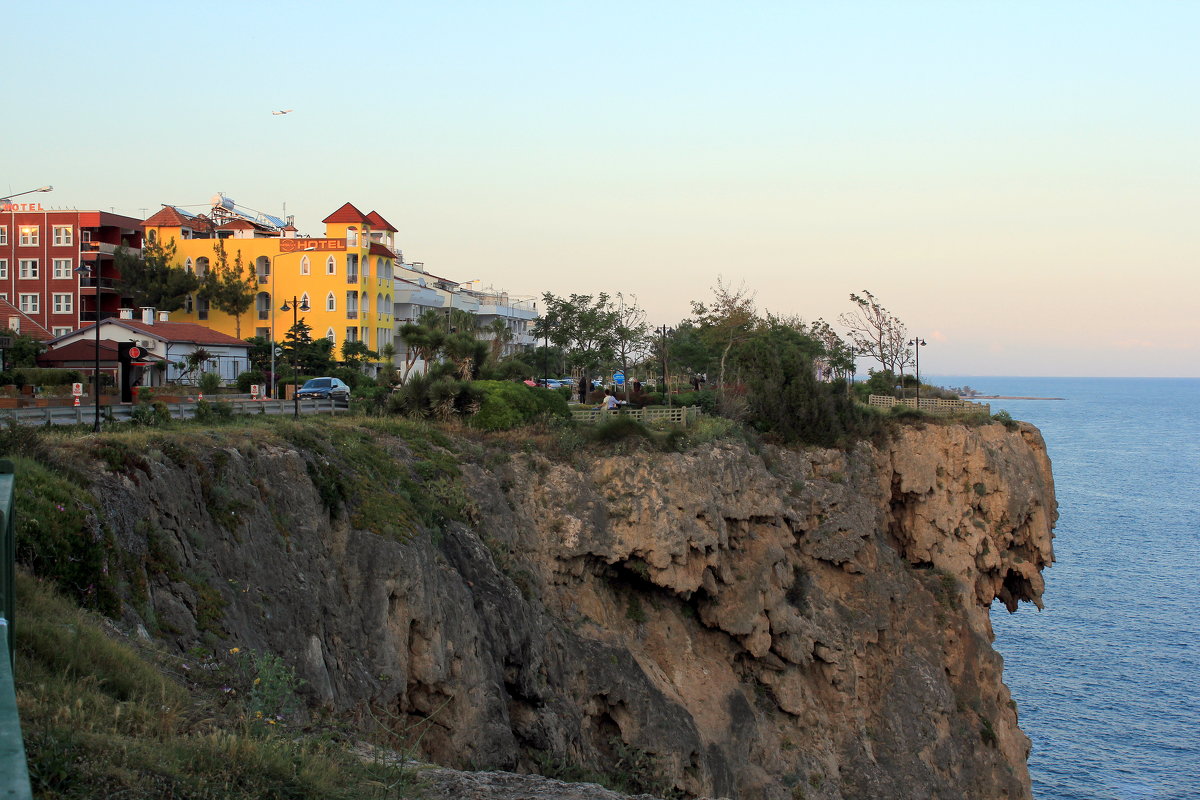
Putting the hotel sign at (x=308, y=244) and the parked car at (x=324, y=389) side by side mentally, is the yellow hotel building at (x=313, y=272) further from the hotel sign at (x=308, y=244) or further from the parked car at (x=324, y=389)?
the parked car at (x=324, y=389)

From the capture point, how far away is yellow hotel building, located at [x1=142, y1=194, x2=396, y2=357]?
2453 inches

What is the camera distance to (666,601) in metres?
29.2

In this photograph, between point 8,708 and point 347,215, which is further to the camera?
point 347,215

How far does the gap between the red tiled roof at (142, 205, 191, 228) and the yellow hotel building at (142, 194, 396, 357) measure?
0.21 feet

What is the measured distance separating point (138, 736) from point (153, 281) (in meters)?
62.6

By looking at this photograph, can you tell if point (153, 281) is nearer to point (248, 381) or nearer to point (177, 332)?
point (177, 332)

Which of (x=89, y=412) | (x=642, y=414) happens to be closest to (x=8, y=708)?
(x=89, y=412)

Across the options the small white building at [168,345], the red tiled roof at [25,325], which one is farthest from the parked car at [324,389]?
the red tiled roof at [25,325]

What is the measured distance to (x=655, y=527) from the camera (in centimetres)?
2773

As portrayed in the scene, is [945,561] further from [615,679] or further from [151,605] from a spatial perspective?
[151,605]

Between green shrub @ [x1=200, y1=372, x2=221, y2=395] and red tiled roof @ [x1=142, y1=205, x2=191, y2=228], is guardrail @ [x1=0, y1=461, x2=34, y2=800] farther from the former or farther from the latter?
red tiled roof @ [x1=142, y1=205, x2=191, y2=228]

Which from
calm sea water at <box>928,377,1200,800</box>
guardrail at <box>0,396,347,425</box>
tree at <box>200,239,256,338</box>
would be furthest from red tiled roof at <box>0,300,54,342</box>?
calm sea water at <box>928,377,1200,800</box>

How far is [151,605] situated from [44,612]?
3.16 m

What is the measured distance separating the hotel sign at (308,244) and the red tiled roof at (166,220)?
349 inches
